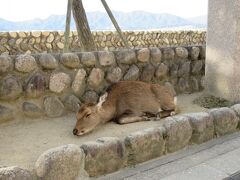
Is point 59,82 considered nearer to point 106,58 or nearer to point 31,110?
point 31,110

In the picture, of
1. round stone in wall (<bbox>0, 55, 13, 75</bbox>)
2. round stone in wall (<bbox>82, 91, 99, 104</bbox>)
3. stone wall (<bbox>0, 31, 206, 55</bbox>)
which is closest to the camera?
round stone in wall (<bbox>0, 55, 13, 75</bbox>)

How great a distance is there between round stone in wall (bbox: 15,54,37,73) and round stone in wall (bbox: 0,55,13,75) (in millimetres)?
74

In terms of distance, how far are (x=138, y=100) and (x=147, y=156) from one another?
1136 millimetres

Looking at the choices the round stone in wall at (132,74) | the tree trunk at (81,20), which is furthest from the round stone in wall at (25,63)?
the tree trunk at (81,20)

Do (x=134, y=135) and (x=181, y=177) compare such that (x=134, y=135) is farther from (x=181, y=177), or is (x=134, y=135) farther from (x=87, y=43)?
(x=87, y=43)

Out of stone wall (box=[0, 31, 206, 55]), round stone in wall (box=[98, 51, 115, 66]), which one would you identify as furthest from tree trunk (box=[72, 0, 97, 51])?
round stone in wall (box=[98, 51, 115, 66])

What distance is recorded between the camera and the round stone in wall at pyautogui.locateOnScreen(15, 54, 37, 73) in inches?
159

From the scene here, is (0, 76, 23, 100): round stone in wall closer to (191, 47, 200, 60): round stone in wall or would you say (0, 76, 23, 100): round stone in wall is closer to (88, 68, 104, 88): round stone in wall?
(88, 68, 104, 88): round stone in wall

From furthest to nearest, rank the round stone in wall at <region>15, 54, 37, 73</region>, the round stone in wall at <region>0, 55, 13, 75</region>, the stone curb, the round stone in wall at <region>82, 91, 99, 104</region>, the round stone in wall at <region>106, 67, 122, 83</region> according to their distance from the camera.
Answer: the round stone in wall at <region>106, 67, 122, 83</region>
the round stone in wall at <region>82, 91, 99, 104</region>
the round stone in wall at <region>15, 54, 37, 73</region>
the round stone in wall at <region>0, 55, 13, 75</region>
the stone curb

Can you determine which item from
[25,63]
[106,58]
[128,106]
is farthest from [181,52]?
[25,63]

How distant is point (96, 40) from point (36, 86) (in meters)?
9.49

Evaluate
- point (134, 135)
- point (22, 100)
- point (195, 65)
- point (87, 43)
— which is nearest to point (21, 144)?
point (22, 100)

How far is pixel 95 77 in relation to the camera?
15.4 ft

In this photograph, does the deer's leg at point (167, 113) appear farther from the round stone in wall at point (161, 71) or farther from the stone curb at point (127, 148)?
the round stone in wall at point (161, 71)
